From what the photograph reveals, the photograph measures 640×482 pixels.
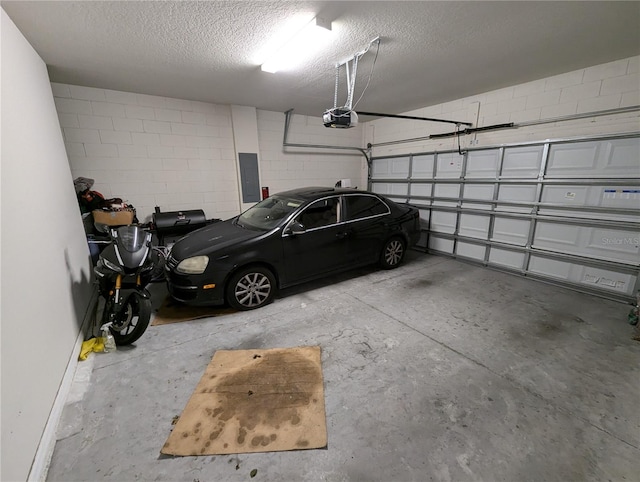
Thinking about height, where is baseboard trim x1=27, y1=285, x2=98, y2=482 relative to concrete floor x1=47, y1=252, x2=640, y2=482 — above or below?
above

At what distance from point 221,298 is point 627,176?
16.5ft

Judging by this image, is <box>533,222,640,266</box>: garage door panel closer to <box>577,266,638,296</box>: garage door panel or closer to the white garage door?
the white garage door

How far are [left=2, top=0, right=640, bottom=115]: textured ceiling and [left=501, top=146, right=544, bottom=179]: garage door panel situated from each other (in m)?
0.97

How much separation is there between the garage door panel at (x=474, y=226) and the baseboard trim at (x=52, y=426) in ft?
18.3

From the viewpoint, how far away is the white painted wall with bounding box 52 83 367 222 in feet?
12.9

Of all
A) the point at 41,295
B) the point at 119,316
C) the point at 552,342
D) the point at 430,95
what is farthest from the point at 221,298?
the point at 430,95

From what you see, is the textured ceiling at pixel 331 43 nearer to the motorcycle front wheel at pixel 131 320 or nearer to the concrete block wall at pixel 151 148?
the concrete block wall at pixel 151 148

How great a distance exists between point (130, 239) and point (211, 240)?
83cm

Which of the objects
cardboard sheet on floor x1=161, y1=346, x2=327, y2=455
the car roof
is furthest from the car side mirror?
cardboard sheet on floor x1=161, y1=346, x2=327, y2=455

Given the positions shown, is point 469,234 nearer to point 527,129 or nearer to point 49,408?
point 527,129

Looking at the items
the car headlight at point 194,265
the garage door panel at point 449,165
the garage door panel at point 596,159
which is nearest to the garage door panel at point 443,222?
the garage door panel at point 449,165

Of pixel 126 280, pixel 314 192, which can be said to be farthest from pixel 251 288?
pixel 314 192

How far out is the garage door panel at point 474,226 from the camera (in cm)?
460

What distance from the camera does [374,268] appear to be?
453cm
